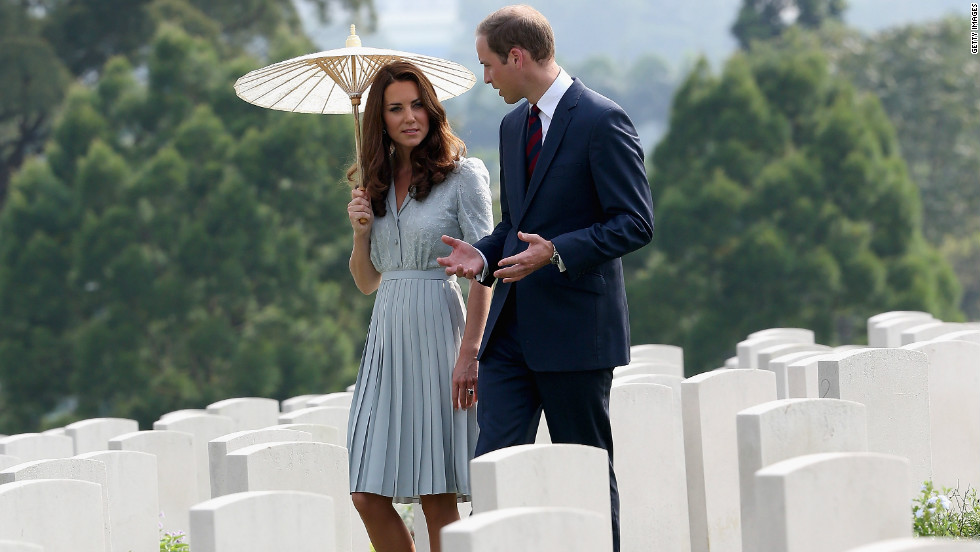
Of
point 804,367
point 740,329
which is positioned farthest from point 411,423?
point 740,329

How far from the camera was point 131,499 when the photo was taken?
4.93 m

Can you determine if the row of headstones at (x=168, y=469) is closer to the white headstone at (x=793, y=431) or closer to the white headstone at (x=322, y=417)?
the white headstone at (x=322, y=417)

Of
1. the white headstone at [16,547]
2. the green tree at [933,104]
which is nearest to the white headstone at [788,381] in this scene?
the white headstone at [16,547]

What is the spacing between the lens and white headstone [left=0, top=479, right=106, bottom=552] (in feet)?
12.2

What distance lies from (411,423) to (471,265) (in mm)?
683

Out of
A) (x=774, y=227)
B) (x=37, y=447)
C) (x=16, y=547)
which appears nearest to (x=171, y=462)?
(x=37, y=447)

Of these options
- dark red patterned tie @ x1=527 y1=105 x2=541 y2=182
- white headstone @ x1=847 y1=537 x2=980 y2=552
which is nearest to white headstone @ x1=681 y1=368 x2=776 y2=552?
dark red patterned tie @ x1=527 y1=105 x2=541 y2=182

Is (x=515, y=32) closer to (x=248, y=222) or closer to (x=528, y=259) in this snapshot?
(x=528, y=259)

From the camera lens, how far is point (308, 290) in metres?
18.7

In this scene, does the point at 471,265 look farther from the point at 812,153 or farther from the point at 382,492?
the point at 812,153

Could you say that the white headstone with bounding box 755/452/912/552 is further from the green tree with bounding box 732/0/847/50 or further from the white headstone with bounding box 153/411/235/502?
the green tree with bounding box 732/0/847/50

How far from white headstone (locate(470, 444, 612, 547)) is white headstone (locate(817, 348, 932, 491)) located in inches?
63.5

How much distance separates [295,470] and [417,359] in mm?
559

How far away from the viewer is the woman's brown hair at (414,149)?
4.32 m
